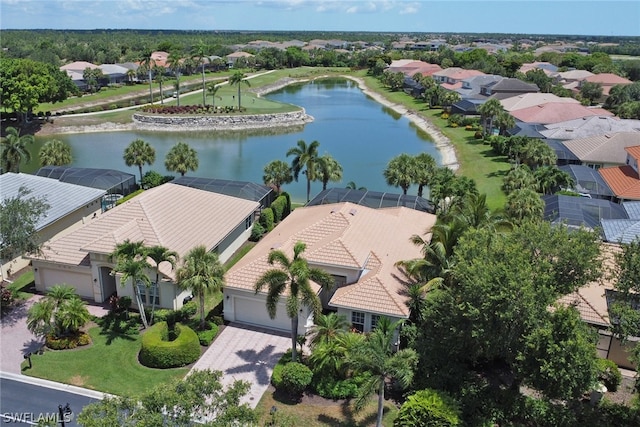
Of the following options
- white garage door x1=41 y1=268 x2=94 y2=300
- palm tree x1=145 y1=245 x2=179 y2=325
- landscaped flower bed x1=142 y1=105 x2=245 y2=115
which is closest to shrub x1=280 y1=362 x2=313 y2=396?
palm tree x1=145 y1=245 x2=179 y2=325

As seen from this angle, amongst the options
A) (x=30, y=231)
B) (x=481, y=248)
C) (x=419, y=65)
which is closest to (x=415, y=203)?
(x=481, y=248)

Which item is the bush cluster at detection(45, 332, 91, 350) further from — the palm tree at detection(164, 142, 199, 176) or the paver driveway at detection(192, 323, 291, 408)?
the palm tree at detection(164, 142, 199, 176)

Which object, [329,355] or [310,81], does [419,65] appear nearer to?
[310,81]

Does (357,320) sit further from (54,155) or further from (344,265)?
(54,155)

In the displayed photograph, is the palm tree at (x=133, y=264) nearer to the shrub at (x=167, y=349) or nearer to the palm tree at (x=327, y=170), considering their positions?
the shrub at (x=167, y=349)

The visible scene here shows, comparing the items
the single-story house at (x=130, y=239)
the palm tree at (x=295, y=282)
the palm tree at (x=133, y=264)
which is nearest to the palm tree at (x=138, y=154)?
the single-story house at (x=130, y=239)
